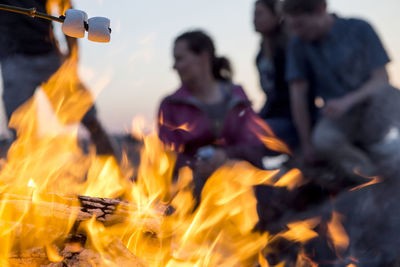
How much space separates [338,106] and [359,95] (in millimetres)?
202

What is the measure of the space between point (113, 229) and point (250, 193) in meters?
1.21

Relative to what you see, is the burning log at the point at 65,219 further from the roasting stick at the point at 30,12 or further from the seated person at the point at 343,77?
the seated person at the point at 343,77

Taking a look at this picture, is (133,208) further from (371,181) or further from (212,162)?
(371,181)

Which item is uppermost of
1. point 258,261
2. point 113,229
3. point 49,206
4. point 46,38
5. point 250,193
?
point 46,38

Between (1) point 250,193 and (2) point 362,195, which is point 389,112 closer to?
(2) point 362,195

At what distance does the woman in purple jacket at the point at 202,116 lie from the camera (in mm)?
3148

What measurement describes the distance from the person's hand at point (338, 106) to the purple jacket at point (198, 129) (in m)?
0.72

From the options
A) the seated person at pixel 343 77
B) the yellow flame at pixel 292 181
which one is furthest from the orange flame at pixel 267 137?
the seated person at pixel 343 77

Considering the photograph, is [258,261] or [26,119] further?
[26,119]

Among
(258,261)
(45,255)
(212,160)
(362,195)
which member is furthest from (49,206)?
(362,195)

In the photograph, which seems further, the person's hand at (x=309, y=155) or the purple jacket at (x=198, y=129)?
the person's hand at (x=309, y=155)

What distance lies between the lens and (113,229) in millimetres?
2441

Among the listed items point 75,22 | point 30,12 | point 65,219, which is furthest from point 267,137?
point 30,12

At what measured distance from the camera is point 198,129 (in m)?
3.15
